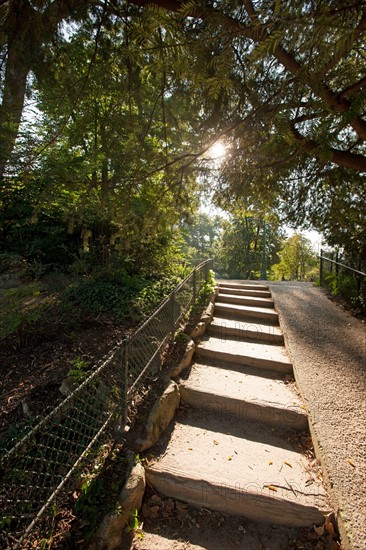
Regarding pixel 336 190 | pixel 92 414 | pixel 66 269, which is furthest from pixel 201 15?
pixel 66 269

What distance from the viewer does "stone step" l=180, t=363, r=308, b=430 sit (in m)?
3.05

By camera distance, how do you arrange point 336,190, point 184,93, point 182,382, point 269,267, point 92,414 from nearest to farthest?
point 92,414, point 184,93, point 182,382, point 336,190, point 269,267

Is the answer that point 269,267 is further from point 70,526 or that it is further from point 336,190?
point 70,526

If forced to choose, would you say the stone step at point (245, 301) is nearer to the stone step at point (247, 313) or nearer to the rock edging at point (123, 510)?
the stone step at point (247, 313)

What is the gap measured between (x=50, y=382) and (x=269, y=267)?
29.6 metres

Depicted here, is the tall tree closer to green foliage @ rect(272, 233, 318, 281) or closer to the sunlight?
the sunlight

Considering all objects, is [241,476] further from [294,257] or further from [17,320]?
[294,257]

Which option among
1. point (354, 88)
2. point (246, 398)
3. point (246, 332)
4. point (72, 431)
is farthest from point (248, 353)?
point (354, 88)

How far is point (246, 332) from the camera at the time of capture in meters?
5.00

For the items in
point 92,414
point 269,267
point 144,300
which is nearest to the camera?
point 92,414

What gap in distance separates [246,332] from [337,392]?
194 cm

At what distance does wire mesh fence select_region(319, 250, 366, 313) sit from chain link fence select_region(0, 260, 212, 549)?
4.74 m

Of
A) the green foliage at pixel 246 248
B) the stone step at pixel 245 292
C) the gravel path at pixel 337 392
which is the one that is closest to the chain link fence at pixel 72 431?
the gravel path at pixel 337 392

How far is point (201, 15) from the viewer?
1767 millimetres
